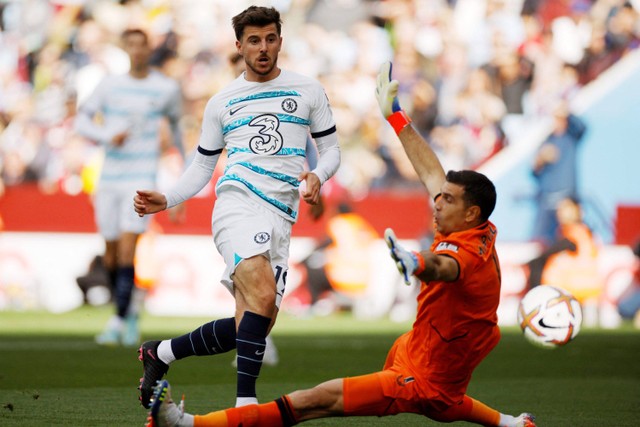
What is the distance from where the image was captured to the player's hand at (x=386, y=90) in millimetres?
5945

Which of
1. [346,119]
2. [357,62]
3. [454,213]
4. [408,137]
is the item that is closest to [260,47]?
[408,137]

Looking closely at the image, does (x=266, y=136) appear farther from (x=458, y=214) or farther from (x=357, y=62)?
(x=357, y=62)

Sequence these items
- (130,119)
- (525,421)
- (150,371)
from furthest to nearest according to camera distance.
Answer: (130,119)
(150,371)
(525,421)

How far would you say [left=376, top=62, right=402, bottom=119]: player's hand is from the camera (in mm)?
5945

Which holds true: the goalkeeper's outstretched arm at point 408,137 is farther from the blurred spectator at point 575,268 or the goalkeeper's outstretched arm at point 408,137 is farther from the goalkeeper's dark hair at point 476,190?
the blurred spectator at point 575,268

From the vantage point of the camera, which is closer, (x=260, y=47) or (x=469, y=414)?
(x=469, y=414)

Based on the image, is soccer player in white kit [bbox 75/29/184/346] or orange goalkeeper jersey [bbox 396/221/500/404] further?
soccer player in white kit [bbox 75/29/184/346]

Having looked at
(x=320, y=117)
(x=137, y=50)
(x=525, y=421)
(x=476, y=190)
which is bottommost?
(x=525, y=421)

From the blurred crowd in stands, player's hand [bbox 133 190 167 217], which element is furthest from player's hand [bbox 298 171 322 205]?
the blurred crowd in stands

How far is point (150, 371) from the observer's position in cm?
656

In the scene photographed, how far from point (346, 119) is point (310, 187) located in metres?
12.2

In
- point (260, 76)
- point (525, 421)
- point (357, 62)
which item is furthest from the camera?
point (357, 62)

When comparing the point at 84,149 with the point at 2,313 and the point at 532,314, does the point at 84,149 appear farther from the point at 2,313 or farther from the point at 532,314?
the point at 532,314

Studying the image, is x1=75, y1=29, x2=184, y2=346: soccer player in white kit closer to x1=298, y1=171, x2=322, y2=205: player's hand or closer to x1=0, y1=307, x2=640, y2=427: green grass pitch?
x1=0, y1=307, x2=640, y2=427: green grass pitch
